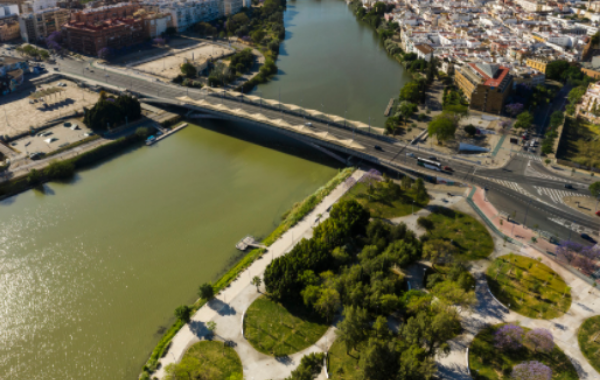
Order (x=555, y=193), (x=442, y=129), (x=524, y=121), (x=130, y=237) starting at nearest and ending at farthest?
(x=130, y=237), (x=555, y=193), (x=442, y=129), (x=524, y=121)

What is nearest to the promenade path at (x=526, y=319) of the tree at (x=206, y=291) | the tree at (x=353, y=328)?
the tree at (x=353, y=328)

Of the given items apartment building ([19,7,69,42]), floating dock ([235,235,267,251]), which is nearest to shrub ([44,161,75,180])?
floating dock ([235,235,267,251])

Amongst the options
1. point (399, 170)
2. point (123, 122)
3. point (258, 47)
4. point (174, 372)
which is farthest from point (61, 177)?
point (258, 47)

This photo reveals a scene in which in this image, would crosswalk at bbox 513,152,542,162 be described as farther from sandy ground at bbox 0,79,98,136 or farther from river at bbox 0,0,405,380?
sandy ground at bbox 0,79,98,136

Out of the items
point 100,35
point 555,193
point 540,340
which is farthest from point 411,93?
point 100,35

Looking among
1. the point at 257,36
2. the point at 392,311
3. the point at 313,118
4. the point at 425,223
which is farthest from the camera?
the point at 257,36

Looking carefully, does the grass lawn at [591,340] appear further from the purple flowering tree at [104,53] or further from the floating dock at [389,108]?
the purple flowering tree at [104,53]

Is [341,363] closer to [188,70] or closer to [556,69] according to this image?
[188,70]
